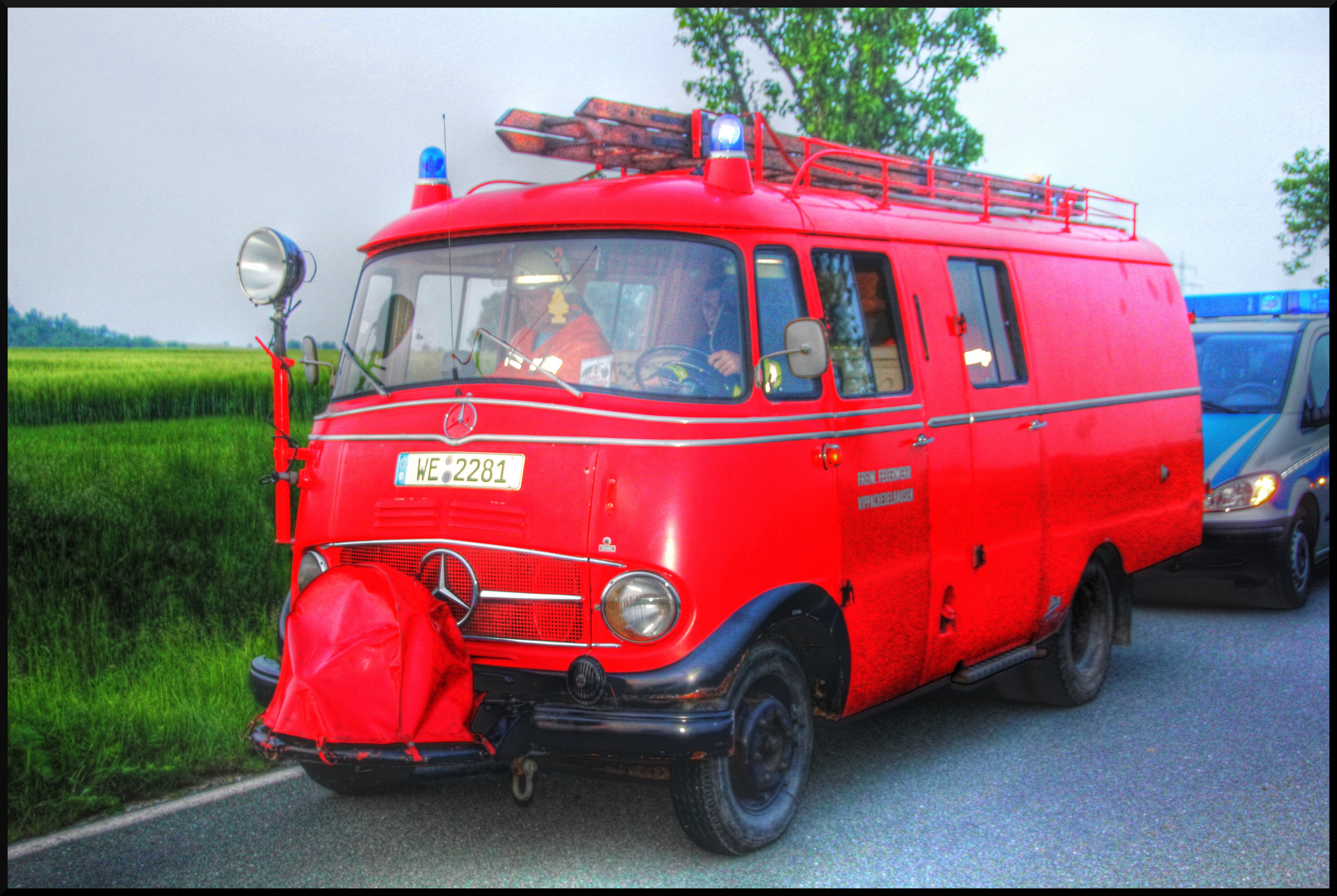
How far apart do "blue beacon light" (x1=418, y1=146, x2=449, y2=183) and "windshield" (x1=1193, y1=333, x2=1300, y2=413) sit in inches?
262

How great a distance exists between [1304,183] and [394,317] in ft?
83.5

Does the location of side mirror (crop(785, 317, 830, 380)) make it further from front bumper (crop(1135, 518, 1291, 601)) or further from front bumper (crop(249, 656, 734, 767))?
front bumper (crop(1135, 518, 1291, 601))

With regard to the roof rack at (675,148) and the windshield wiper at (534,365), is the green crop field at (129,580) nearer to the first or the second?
the windshield wiper at (534,365)

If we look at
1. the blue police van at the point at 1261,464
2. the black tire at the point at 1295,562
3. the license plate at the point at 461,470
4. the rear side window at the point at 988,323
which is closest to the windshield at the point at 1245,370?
the blue police van at the point at 1261,464

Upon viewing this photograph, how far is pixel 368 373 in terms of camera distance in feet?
17.5

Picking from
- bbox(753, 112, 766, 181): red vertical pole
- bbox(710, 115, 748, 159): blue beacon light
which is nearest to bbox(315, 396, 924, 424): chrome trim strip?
bbox(710, 115, 748, 159): blue beacon light

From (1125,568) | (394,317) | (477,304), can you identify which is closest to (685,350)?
Result: (477,304)

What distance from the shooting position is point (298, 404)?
1358cm

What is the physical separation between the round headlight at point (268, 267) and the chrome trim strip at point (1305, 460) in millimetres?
7507

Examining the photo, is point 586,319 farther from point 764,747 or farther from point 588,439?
point 764,747

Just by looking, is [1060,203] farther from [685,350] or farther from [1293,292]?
[1293,292]

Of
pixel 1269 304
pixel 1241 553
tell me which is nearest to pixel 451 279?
pixel 1241 553

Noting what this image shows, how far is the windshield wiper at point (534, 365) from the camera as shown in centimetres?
464

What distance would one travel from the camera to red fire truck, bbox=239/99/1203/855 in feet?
14.2
